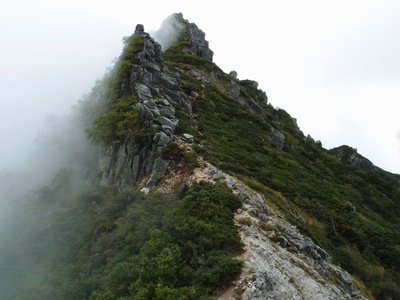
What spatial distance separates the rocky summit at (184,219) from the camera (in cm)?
1820

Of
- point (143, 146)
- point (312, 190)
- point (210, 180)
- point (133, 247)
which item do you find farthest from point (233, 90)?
point (133, 247)

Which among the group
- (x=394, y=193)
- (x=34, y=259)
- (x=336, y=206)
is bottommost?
(x=34, y=259)

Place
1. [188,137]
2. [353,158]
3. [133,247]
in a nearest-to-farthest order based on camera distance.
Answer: [133,247], [188,137], [353,158]

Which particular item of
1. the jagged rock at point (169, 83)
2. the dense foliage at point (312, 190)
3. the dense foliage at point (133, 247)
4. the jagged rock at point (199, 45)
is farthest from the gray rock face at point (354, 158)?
the dense foliage at point (133, 247)

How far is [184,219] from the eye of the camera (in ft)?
69.2

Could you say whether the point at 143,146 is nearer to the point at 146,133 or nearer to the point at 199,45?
the point at 146,133

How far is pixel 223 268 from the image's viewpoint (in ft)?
56.0

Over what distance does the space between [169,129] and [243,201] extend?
477 inches

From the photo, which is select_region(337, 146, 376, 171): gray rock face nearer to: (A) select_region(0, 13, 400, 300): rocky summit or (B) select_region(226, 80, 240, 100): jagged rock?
(B) select_region(226, 80, 240, 100): jagged rock

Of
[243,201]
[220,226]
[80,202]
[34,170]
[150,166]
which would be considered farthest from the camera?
[34,170]

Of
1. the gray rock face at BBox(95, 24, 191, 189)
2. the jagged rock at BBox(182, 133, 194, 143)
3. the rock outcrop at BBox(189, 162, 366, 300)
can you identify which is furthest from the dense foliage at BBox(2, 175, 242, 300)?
the jagged rock at BBox(182, 133, 194, 143)

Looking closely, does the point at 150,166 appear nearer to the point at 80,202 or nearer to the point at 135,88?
the point at 80,202

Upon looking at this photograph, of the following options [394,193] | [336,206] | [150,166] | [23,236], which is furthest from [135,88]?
[394,193]

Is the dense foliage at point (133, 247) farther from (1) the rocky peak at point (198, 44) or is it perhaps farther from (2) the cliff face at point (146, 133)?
(1) the rocky peak at point (198, 44)
